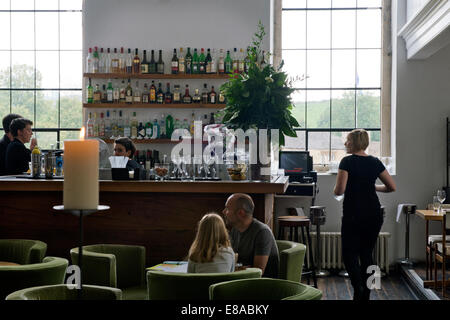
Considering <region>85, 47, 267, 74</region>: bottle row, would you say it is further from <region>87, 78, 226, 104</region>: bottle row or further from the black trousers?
the black trousers

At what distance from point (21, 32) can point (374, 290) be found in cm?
579

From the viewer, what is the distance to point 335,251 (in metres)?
7.59

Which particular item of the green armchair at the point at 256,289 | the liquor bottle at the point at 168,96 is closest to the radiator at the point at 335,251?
the liquor bottle at the point at 168,96

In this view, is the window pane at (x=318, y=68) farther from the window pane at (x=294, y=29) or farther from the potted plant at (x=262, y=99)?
the potted plant at (x=262, y=99)

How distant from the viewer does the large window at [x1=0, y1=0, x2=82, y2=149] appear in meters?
8.53

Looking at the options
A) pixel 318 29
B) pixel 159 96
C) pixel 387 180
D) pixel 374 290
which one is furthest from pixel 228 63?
pixel 387 180

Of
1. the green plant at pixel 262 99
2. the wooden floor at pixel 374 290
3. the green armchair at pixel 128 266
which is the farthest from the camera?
the wooden floor at pixel 374 290

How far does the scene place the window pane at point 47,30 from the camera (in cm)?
858

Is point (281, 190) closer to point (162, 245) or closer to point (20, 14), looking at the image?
point (162, 245)

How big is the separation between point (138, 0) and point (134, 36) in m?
0.47

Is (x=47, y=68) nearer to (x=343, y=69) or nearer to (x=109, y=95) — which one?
(x=109, y=95)

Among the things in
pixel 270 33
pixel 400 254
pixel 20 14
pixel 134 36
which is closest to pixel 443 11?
pixel 270 33

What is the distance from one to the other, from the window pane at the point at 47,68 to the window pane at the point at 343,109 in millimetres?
3827

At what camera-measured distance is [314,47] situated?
27.6ft
